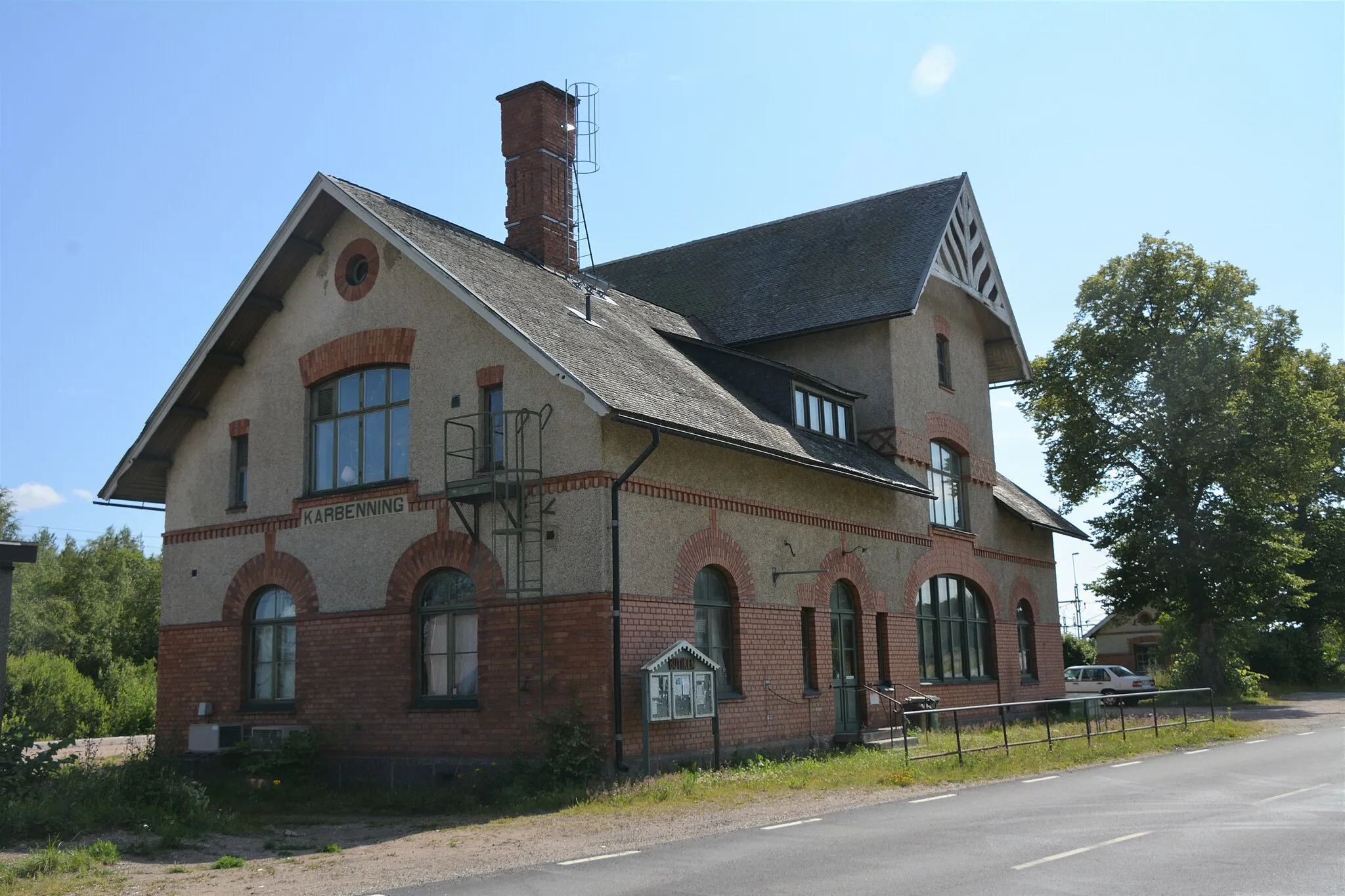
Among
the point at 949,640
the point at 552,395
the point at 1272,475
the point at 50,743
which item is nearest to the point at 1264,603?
the point at 1272,475

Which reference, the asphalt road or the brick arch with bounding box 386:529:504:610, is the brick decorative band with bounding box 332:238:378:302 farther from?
the asphalt road

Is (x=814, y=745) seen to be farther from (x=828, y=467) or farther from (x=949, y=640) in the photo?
(x=949, y=640)

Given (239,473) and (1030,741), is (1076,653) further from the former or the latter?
(239,473)

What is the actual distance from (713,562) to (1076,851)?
801cm

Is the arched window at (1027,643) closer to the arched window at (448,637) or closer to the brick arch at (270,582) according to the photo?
the arched window at (448,637)

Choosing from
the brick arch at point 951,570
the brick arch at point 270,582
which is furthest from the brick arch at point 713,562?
the brick arch at point 270,582

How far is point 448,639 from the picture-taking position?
16.5 metres

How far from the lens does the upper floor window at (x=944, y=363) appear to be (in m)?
24.8

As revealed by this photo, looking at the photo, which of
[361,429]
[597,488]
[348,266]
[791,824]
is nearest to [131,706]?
[361,429]

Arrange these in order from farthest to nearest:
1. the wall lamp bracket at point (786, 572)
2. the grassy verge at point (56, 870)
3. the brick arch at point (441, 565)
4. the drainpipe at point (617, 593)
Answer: the wall lamp bracket at point (786, 572) → the brick arch at point (441, 565) → the drainpipe at point (617, 593) → the grassy verge at point (56, 870)

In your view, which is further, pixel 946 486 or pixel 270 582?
pixel 946 486

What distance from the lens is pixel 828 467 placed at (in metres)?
18.3

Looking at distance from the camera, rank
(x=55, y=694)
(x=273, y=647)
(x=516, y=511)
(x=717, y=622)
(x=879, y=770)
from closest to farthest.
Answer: (x=516, y=511), (x=879, y=770), (x=717, y=622), (x=273, y=647), (x=55, y=694)

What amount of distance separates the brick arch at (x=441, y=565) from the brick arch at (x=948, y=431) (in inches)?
427
